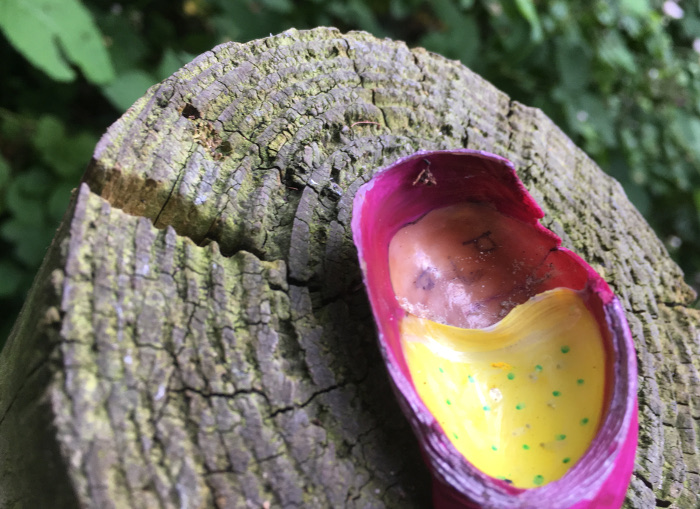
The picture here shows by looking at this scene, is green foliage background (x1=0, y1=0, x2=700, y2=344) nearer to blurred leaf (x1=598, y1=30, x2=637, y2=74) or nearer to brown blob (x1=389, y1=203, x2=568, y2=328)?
blurred leaf (x1=598, y1=30, x2=637, y2=74)

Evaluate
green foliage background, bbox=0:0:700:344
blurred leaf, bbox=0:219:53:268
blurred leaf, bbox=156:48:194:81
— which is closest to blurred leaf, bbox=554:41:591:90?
green foliage background, bbox=0:0:700:344

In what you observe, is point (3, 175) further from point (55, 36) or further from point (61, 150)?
point (55, 36)

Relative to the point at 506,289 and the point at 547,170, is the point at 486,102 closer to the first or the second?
the point at 547,170

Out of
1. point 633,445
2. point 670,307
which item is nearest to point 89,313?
point 633,445

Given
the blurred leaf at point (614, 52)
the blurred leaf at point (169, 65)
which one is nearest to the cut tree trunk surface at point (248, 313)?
the blurred leaf at point (169, 65)

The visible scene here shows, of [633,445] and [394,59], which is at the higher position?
[394,59]

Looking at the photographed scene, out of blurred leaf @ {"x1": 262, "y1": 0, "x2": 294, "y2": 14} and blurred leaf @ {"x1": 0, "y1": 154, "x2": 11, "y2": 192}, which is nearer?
blurred leaf @ {"x1": 0, "y1": 154, "x2": 11, "y2": 192}
